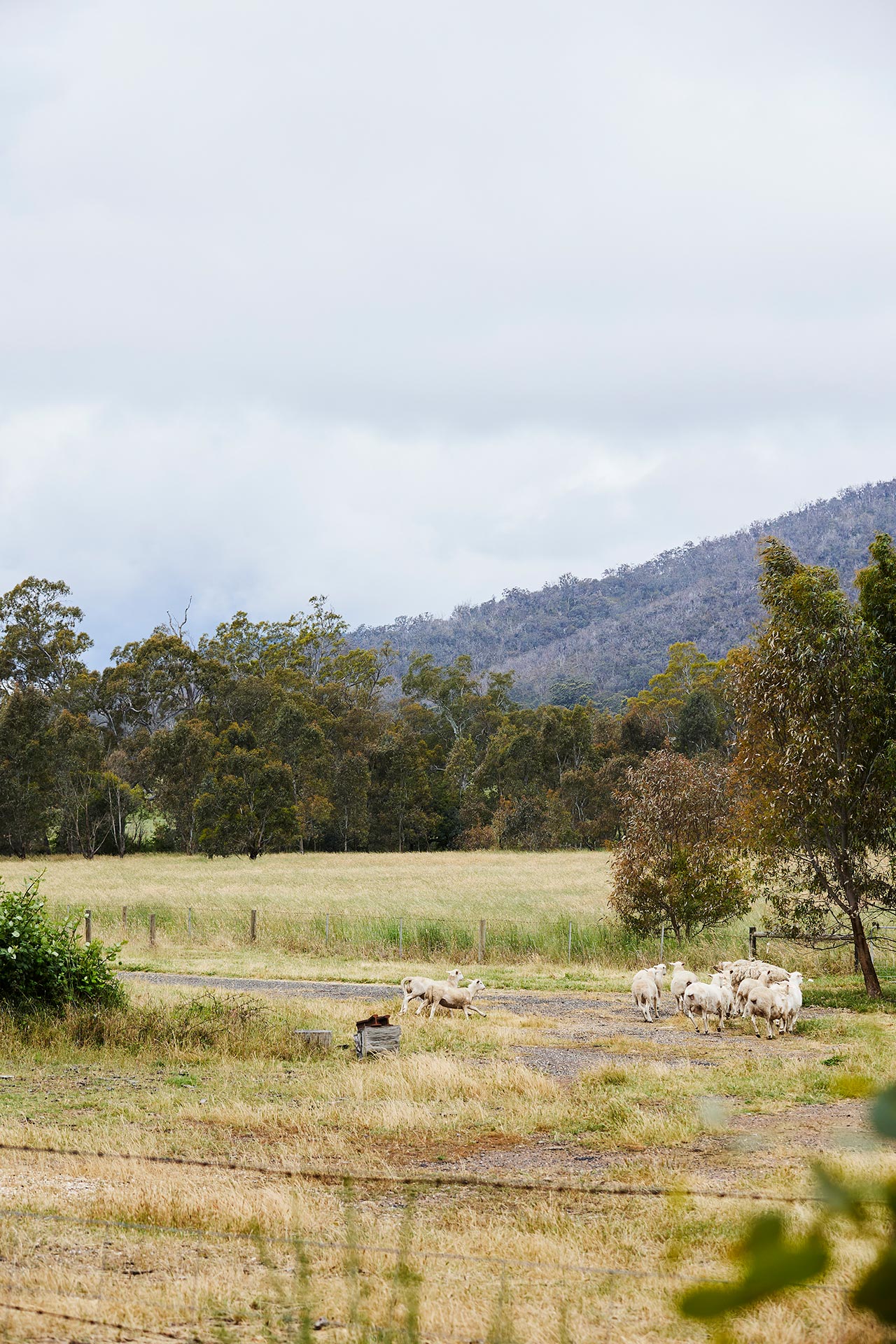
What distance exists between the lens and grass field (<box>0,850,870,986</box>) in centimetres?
2675

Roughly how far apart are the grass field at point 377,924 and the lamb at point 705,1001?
292 inches

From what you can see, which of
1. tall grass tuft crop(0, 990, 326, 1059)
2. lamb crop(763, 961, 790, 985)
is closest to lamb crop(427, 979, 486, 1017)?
tall grass tuft crop(0, 990, 326, 1059)

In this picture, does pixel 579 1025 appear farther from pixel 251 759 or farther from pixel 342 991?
pixel 251 759

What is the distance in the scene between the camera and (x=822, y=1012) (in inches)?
739

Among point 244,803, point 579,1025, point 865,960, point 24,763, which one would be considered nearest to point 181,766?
point 244,803

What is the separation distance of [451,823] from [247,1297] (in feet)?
256

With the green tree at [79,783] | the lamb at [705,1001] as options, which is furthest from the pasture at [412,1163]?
the green tree at [79,783]

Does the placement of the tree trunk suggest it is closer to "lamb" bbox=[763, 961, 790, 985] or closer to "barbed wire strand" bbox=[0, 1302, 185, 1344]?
"lamb" bbox=[763, 961, 790, 985]

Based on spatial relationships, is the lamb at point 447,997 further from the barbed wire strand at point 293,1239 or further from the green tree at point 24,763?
the green tree at point 24,763

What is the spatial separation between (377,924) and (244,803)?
131 ft

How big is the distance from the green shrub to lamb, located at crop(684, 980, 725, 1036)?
853 centimetres

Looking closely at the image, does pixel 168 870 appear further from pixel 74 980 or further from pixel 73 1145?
pixel 73 1145

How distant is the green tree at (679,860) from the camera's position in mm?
27938

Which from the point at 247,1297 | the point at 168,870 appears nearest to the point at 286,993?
the point at 247,1297
